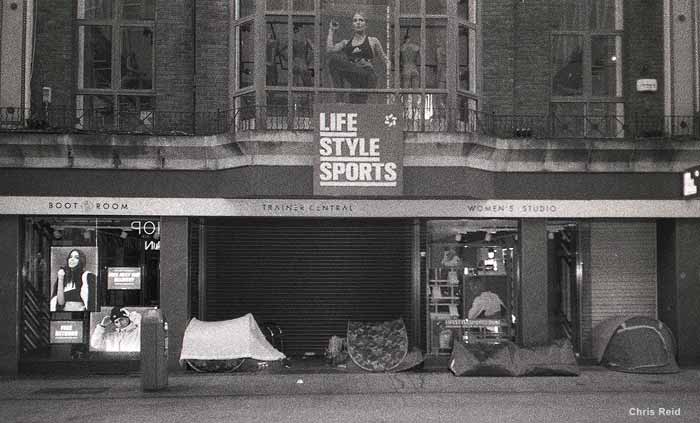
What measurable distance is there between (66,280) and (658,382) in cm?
1108

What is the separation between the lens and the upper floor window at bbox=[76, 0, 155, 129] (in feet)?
54.4

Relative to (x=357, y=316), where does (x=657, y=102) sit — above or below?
above

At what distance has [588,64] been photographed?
681 inches

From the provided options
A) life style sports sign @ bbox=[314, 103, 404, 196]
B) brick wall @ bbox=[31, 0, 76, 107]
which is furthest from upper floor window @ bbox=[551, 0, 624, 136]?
brick wall @ bbox=[31, 0, 76, 107]

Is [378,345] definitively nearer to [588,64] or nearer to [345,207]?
[345,207]

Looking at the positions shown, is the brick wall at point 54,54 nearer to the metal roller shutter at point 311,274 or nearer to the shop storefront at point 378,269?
the shop storefront at point 378,269

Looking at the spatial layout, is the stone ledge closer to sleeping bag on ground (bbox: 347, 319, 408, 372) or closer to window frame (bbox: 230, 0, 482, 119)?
window frame (bbox: 230, 0, 482, 119)

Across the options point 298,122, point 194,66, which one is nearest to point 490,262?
point 298,122

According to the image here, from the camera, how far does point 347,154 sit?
592 inches

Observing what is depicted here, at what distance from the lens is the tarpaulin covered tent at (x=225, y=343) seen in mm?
15438

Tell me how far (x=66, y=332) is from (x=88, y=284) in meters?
1.01

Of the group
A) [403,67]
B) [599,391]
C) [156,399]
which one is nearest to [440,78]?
[403,67]

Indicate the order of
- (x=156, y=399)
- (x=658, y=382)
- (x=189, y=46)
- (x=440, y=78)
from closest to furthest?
1. (x=156, y=399)
2. (x=658, y=382)
3. (x=440, y=78)
4. (x=189, y=46)

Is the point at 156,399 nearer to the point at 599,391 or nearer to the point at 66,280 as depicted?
the point at 66,280
